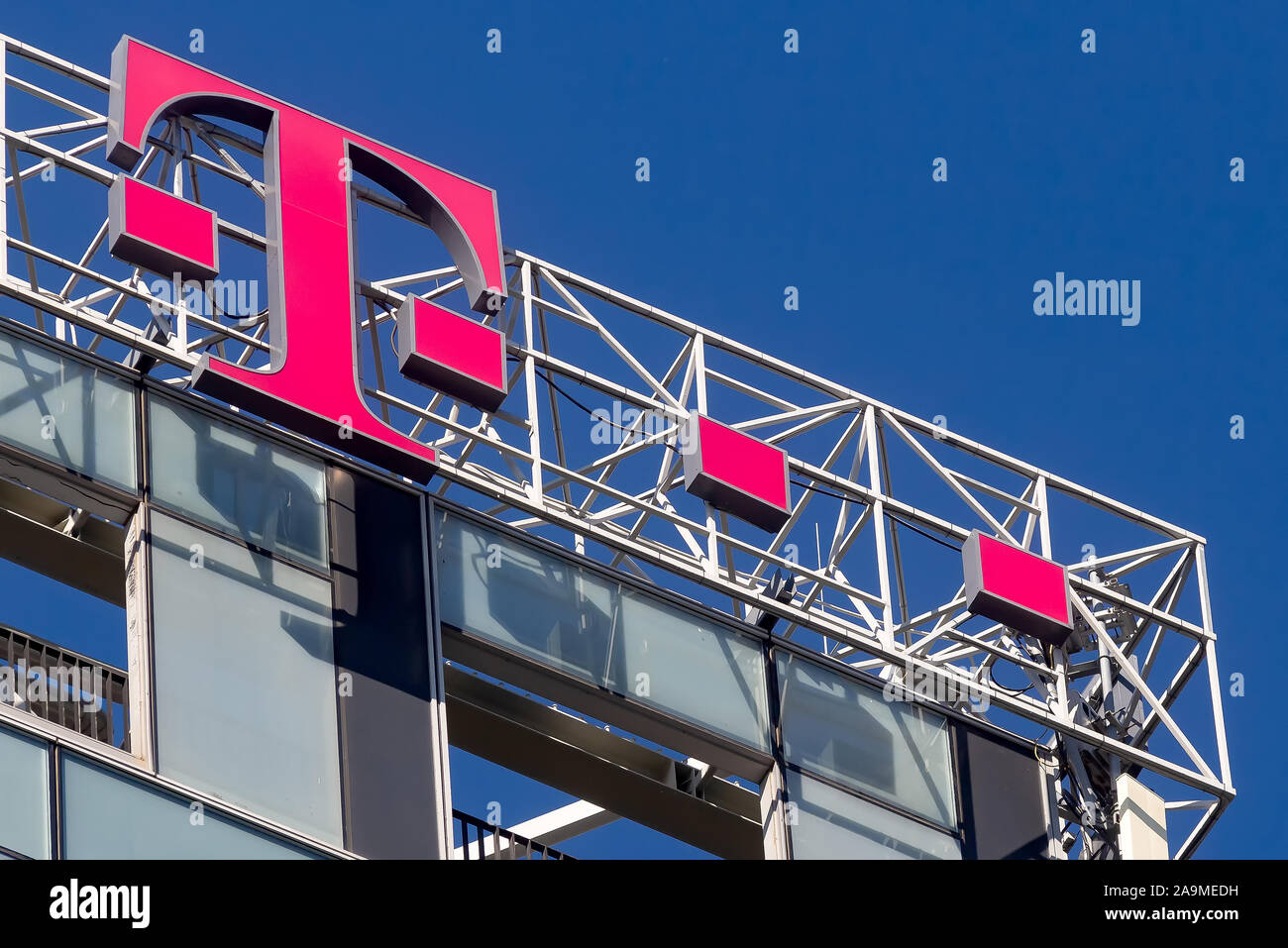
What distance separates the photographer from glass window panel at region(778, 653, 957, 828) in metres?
31.5

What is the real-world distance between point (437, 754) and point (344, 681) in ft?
3.86

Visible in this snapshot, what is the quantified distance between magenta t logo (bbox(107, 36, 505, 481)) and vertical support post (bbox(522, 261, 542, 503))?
0.53 m

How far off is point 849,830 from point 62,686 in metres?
8.91

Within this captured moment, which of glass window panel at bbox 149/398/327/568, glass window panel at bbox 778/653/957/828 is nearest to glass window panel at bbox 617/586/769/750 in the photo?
glass window panel at bbox 778/653/957/828

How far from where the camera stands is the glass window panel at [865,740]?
31.5 m

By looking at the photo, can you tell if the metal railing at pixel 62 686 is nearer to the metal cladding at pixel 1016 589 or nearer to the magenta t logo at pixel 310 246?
the magenta t logo at pixel 310 246

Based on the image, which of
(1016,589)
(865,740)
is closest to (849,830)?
(865,740)

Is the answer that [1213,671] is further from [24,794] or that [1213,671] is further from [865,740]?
[24,794]

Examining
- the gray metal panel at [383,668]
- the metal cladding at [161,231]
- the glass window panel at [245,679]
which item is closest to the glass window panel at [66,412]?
the glass window panel at [245,679]

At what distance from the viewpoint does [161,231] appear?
28766 mm
